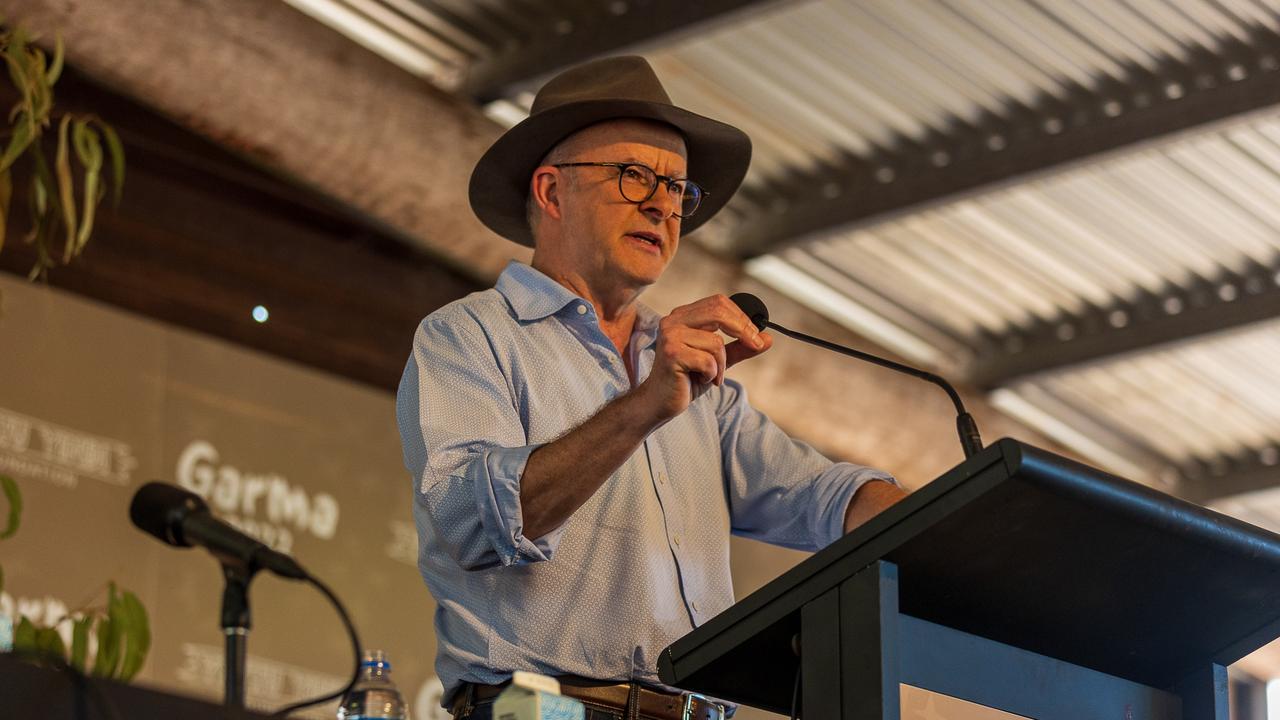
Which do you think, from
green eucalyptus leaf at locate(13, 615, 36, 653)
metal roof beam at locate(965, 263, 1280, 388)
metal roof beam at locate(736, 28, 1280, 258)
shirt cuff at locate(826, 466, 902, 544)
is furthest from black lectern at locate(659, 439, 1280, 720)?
metal roof beam at locate(965, 263, 1280, 388)

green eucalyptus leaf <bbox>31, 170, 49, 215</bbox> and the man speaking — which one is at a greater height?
green eucalyptus leaf <bbox>31, 170, 49, 215</bbox>

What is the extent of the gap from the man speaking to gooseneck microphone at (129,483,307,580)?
1.64 feet

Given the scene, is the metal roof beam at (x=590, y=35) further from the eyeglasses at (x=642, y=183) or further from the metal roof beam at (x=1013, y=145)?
the eyeglasses at (x=642, y=183)

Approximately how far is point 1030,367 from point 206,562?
11.6 ft

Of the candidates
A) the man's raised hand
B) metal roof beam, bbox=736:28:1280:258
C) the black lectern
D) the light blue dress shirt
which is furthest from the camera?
metal roof beam, bbox=736:28:1280:258

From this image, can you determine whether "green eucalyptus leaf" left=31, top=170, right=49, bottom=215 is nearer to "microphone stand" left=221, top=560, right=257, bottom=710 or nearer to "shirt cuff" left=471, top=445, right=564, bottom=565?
"shirt cuff" left=471, top=445, right=564, bottom=565

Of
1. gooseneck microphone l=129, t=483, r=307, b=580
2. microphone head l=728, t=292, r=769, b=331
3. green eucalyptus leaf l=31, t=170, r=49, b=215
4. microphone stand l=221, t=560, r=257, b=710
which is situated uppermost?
green eucalyptus leaf l=31, t=170, r=49, b=215

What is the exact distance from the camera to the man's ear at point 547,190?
279 cm

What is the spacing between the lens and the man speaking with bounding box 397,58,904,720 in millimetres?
2115

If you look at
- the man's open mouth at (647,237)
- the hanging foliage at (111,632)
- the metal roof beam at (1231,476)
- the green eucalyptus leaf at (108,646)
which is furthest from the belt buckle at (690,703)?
the metal roof beam at (1231,476)

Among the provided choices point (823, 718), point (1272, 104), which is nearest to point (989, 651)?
point (823, 718)

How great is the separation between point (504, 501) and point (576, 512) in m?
0.31

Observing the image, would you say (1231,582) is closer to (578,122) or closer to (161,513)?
(161,513)

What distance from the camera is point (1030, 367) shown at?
7.20 meters
